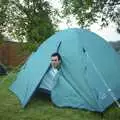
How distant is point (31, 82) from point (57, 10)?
22.6 meters

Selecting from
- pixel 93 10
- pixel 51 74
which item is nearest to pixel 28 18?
pixel 93 10

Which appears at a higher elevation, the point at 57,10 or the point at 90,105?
the point at 90,105

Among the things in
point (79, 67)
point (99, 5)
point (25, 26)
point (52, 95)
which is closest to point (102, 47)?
point (79, 67)

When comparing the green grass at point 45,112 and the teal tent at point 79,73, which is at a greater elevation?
the teal tent at point 79,73

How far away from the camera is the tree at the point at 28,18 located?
29.5 m

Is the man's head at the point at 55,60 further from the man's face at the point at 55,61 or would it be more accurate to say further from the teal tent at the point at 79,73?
the teal tent at the point at 79,73

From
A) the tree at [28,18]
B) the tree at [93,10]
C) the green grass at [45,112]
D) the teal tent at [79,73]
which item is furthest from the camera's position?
the tree at [28,18]

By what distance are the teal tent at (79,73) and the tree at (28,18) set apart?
19849 mm

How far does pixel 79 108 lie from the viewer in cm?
809

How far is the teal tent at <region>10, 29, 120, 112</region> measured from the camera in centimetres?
807

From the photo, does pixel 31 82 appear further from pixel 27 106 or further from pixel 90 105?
pixel 90 105

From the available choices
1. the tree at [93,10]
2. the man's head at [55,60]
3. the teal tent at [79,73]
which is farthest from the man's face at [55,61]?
the tree at [93,10]

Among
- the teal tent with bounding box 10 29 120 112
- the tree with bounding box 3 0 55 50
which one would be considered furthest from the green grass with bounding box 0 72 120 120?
the tree with bounding box 3 0 55 50

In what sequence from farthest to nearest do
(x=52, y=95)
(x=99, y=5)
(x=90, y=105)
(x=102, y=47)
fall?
1. (x=99, y=5)
2. (x=102, y=47)
3. (x=52, y=95)
4. (x=90, y=105)
